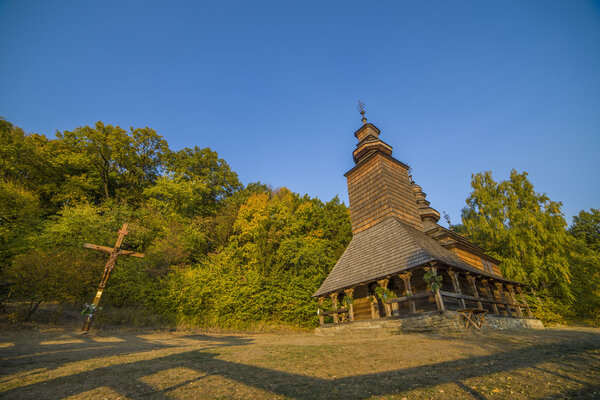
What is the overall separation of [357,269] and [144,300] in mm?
12564

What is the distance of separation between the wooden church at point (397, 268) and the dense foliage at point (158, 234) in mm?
3583

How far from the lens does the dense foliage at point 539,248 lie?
17.4 metres

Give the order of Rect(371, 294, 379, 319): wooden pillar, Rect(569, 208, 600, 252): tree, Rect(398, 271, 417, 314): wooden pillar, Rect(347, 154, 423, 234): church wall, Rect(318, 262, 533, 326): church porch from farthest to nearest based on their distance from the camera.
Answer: Rect(569, 208, 600, 252): tree < Rect(347, 154, 423, 234): church wall < Rect(371, 294, 379, 319): wooden pillar < Rect(318, 262, 533, 326): church porch < Rect(398, 271, 417, 314): wooden pillar

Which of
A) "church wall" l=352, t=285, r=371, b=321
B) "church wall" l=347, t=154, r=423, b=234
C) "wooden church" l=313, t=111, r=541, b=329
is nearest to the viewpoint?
"wooden church" l=313, t=111, r=541, b=329

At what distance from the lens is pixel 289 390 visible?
3242 millimetres

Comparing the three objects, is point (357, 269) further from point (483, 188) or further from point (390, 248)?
point (483, 188)

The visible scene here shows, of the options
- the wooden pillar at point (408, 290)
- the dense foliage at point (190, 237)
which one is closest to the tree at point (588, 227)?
the dense foliage at point (190, 237)

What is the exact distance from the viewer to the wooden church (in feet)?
34.4

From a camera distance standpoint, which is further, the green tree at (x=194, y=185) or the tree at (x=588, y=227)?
the tree at (x=588, y=227)

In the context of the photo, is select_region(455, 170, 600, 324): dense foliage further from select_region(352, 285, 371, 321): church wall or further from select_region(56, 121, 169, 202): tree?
select_region(56, 121, 169, 202): tree

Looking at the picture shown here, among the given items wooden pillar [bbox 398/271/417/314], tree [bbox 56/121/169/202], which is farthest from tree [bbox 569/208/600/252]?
tree [bbox 56/121/169/202]

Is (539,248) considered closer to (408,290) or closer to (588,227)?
(408,290)

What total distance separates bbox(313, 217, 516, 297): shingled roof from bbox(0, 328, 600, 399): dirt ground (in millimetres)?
4793

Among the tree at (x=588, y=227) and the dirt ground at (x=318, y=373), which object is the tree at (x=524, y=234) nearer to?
the dirt ground at (x=318, y=373)
